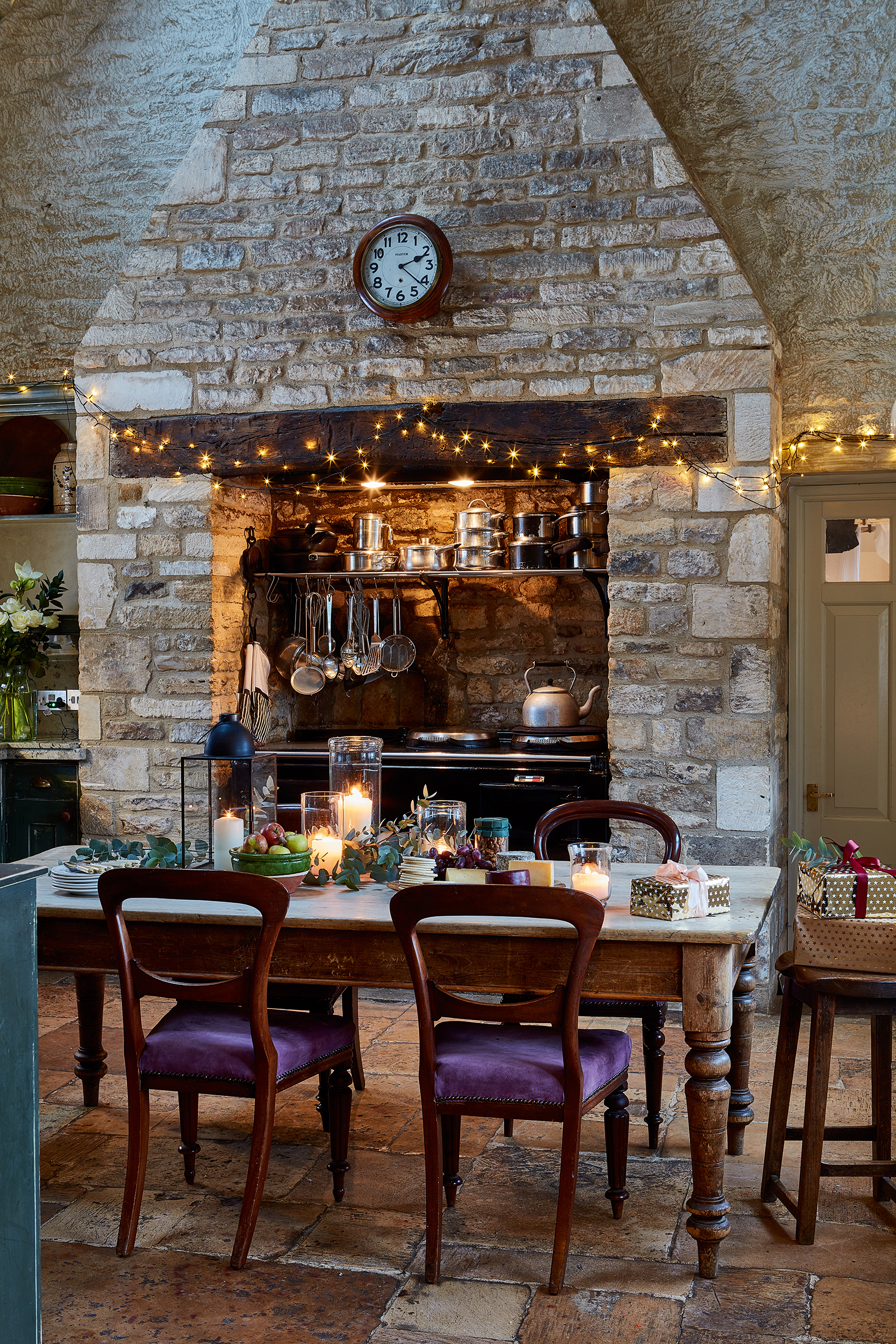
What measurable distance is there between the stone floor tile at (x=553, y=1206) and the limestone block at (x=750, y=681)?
70.2 inches

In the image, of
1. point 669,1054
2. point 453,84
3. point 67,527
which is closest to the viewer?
point 669,1054

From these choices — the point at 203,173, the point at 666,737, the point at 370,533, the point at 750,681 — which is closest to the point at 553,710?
the point at 666,737

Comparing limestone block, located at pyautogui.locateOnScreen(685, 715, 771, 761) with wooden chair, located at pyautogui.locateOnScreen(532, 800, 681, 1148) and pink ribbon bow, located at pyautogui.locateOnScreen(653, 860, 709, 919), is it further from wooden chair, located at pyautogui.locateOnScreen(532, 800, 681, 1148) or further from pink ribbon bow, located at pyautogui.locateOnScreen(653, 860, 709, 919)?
pink ribbon bow, located at pyautogui.locateOnScreen(653, 860, 709, 919)

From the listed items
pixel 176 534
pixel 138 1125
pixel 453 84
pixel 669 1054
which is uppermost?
pixel 453 84

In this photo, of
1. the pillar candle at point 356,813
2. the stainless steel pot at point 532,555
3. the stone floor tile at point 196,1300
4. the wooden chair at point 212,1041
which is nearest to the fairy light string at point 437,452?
the stainless steel pot at point 532,555

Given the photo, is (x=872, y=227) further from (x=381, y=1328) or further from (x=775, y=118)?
(x=381, y=1328)

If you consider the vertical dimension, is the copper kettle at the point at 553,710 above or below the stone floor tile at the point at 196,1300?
above

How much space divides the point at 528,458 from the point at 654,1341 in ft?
10.1

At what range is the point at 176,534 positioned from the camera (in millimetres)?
5082

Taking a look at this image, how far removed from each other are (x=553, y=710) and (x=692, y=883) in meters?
2.47

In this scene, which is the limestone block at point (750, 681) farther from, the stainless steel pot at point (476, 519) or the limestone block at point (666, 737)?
the stainless steel pot at point (476, 519)

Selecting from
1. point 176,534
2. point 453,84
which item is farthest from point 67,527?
point 453,84

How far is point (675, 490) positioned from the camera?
4617mm

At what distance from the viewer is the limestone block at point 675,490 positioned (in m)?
4.61
